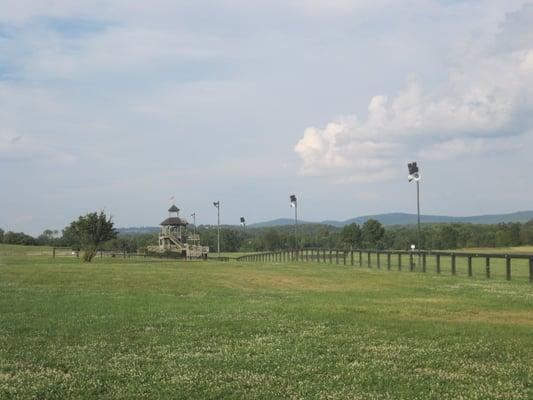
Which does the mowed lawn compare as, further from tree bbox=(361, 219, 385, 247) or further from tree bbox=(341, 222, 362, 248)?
tree bbox=(341, 222, 362, 248)

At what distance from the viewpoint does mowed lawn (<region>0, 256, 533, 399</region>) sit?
24.0 ft

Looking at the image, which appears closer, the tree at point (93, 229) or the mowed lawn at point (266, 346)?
the mowed lawn at point (266, 346)

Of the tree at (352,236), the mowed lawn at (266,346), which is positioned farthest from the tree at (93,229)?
the tree at (352,236)

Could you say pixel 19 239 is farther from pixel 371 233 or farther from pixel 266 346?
pixel 266 346

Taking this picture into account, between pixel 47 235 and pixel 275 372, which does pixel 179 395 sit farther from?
pixel 47 235

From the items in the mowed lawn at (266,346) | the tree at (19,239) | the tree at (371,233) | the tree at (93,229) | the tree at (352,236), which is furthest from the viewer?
the tree at (19,239)

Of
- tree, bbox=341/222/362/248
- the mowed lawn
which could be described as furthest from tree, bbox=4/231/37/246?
the mowed lawn

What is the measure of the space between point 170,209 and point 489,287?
273 feet

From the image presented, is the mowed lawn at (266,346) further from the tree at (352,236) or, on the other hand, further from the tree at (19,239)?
the tree at (19,239)

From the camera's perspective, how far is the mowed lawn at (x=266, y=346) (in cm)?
731

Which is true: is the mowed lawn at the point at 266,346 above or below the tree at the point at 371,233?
below

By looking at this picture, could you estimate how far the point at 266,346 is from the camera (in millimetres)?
9820

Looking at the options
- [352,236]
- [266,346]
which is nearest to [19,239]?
[352,236]

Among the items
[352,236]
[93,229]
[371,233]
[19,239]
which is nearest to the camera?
[93,229]
